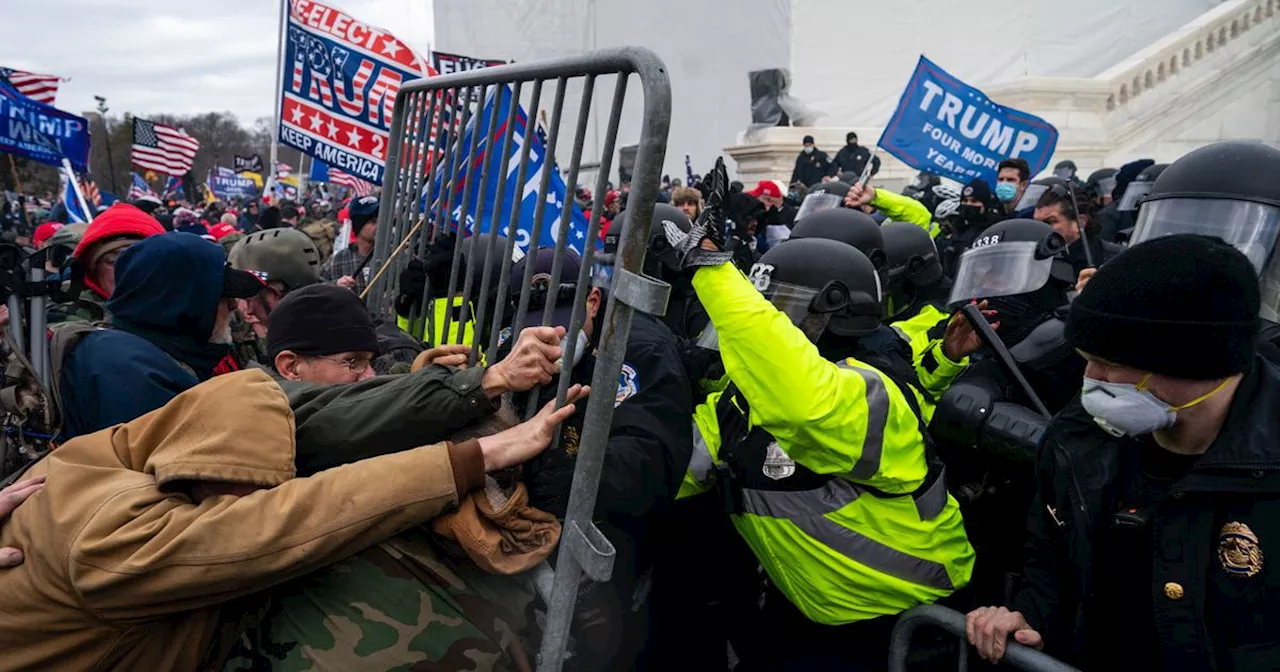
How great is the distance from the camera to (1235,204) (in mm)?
2672

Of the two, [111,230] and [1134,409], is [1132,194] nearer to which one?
[1134,409]

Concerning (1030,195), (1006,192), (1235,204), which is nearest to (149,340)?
(1235,204)

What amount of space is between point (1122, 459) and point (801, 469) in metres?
0.85

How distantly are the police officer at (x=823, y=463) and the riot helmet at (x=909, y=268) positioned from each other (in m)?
Result: 1.37

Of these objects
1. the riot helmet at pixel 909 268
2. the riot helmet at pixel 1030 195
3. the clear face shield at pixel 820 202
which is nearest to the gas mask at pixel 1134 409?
the riot helmet at pixel 909 268

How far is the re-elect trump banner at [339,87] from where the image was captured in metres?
5.97

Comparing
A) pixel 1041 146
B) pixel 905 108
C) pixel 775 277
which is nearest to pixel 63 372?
pixel 775 277

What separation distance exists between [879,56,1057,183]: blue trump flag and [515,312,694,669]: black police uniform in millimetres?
5571

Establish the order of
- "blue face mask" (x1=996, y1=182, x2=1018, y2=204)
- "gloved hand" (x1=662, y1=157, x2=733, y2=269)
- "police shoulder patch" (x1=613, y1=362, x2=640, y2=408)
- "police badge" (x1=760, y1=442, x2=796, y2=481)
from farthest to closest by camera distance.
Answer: "blue face mask" (x1=996, y1=182, x2=1018, y2=204), "police badge" (x1=760, y1=442, x2=796, y2=481), "police shoulder patch" (x1=613, y1=362, x2=640, y2=408), "gloved hand" (x1=662, y1=157, x2=733, y2=269)

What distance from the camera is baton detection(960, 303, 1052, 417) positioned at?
9.29ft

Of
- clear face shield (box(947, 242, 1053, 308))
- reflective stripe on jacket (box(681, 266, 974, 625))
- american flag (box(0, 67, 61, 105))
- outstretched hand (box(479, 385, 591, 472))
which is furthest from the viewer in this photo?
american flag (box(0, 67, 61, 105))

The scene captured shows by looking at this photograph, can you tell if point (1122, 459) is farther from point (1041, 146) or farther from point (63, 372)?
point (1041, 146)

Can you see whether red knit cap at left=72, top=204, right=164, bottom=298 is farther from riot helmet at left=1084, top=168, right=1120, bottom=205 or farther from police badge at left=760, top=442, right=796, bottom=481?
riot helmet at left=1084, top=168, right=1120, bottom=205

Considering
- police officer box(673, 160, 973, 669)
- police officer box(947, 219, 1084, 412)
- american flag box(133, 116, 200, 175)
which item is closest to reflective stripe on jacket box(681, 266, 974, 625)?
police officer box(673, 160, 973, 669)
